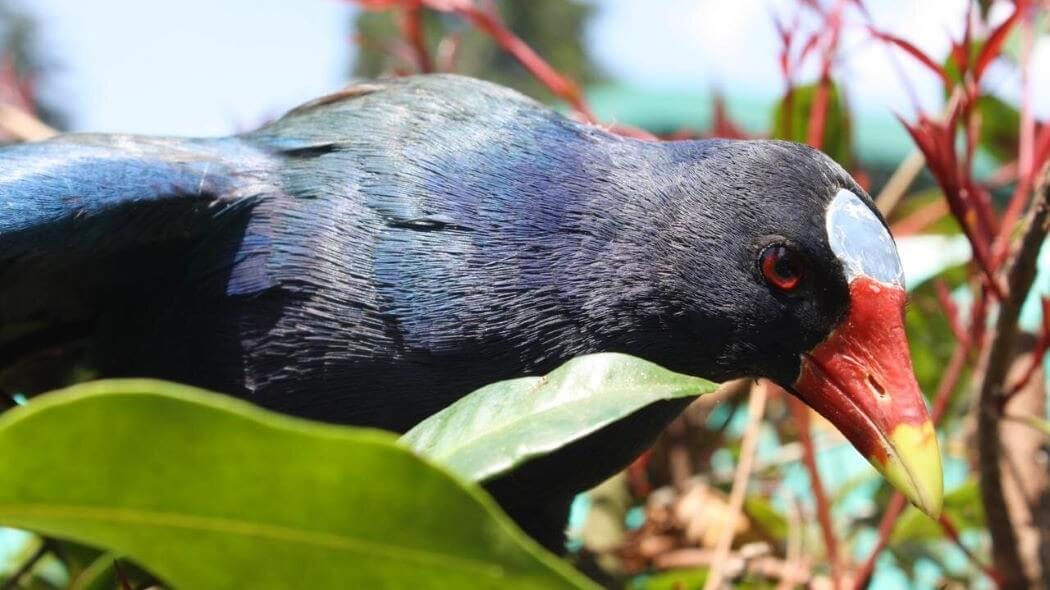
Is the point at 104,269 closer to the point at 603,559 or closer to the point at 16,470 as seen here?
the point at 603,559

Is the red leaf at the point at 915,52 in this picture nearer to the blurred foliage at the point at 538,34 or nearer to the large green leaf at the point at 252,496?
the large green leaf at the point at 252,496

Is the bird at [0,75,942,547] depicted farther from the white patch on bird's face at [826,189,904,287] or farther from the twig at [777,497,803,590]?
the twig at [777,497,803,590]

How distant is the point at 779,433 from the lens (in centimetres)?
210

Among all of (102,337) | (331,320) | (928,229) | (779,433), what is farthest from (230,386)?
(928,229)

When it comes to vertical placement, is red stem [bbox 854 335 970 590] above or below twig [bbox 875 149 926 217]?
below

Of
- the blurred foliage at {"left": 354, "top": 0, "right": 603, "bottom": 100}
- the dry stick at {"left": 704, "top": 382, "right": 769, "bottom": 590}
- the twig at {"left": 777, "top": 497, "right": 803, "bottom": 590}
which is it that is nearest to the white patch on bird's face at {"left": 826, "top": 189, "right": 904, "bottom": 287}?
the dry stick at {"left": 704, "top": 382, "right": 769, "bottom": 590}

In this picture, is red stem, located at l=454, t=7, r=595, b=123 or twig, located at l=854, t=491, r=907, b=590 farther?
red stem, located at l=454, t=7, r=595, b=123

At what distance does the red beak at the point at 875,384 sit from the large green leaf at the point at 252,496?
73 cm

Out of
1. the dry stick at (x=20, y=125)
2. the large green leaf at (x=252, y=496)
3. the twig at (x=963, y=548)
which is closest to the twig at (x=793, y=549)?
the twig at (x=963, y=548)

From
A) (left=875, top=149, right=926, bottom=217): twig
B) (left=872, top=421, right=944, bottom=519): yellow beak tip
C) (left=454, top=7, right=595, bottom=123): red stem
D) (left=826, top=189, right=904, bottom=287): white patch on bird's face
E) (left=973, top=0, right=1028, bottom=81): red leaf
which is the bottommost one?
(left=872, top=421, right=944, bottom=519): yellow beak tip

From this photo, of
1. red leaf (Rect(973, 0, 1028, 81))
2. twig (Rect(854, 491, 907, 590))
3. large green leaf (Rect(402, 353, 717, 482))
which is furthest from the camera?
twig (Rect(854, 491, 907, 590))

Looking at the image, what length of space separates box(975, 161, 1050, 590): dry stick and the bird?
0.11 metres

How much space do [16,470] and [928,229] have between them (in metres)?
1.78

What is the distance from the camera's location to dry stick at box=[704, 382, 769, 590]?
1.42 m
